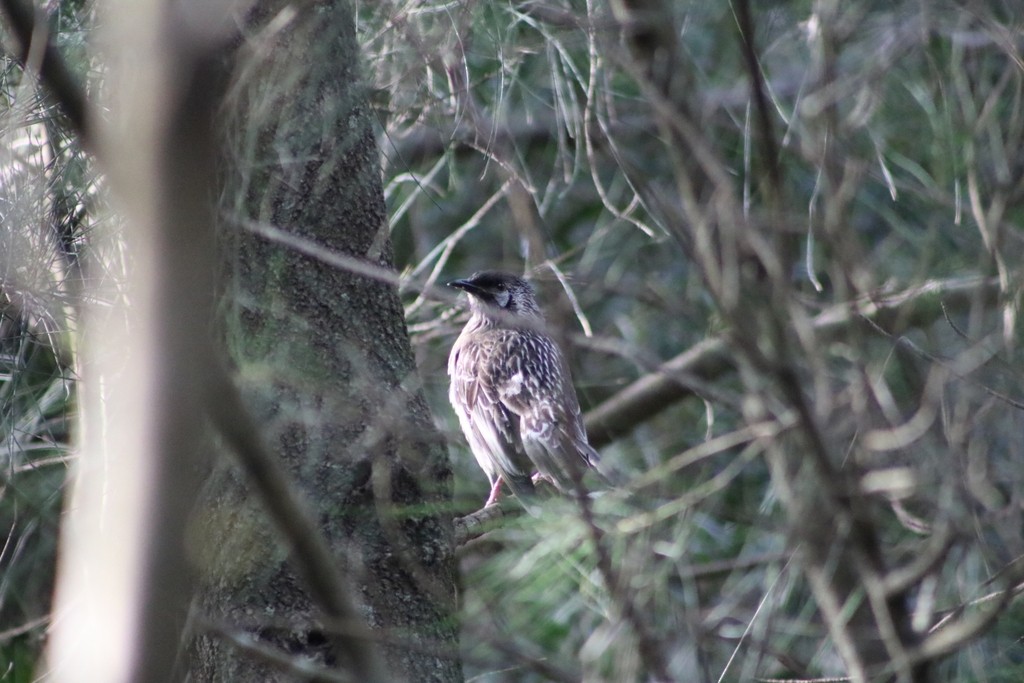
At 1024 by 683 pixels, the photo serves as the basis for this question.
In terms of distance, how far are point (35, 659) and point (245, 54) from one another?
2.04 metres

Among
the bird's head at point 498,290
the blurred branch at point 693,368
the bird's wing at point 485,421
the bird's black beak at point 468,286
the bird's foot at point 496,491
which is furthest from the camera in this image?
the bird's head at point 498,290

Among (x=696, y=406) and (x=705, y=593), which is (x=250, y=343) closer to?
(x=705, y=593)

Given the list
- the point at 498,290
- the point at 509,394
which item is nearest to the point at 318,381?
the point at 509,394

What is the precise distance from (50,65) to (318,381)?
5.15ft

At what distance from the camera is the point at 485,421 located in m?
4.91

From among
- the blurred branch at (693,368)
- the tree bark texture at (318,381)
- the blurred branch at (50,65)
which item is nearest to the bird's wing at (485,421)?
the blurred branch at (693,368)

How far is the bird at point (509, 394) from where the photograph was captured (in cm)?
465

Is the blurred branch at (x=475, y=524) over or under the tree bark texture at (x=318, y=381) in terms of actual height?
under

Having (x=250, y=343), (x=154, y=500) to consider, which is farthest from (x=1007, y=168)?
(x=154, y=500)

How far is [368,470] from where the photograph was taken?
295cm

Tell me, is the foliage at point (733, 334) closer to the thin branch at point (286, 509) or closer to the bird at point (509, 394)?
the bird at point (509, 394)

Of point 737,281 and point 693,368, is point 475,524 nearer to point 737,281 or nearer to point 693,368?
point 737,281

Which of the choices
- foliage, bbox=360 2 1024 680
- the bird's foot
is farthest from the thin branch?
the bird's foot

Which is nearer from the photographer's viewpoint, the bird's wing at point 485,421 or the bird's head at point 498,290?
the bird's wing at point 485,421
